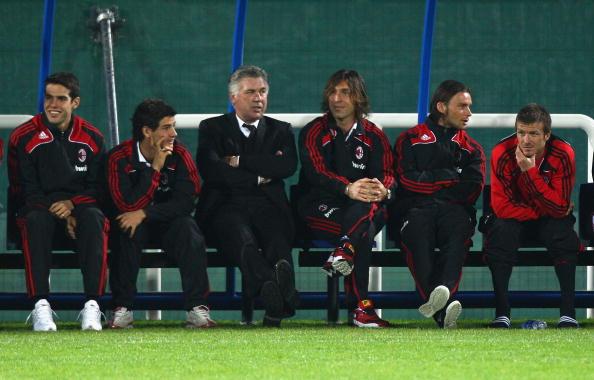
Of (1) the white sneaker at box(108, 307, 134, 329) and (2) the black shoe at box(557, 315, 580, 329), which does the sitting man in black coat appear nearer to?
(1) the white sneaker at box(108, 307, 134, 329)

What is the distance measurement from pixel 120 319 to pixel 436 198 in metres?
1.61

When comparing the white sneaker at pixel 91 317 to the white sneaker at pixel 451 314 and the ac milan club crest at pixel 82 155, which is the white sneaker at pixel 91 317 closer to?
the ac milan club crest at pixel 82 155

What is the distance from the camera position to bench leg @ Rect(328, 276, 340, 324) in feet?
21.0

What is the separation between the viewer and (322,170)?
6.22 m

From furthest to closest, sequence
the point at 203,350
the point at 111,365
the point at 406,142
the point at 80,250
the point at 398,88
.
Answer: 1. the point at 398,88
2. the point at 406,142
3. the point at 80,250
4. the point at 203,350
5. the point at 111,365

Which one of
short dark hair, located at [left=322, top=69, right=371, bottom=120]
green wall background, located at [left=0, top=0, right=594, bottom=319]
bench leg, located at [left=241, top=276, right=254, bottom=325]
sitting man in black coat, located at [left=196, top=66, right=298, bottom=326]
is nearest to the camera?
sitting man in black coat, located at [left=196, top=66, right=298, bottom=326]

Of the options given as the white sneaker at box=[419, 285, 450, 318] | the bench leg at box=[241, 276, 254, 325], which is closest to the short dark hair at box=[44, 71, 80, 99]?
the bench leg at box=[241, 276, 254, 325]

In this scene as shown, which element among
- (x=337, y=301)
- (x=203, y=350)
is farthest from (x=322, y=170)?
(x=203, y=350)

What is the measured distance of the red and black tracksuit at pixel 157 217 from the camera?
6000 mm

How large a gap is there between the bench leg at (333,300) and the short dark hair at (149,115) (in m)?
1.14

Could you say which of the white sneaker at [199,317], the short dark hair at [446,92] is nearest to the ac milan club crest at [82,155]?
the white sneaker at [199,317]

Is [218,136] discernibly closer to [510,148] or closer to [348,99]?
[348,99]

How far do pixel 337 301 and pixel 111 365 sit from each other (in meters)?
2.19

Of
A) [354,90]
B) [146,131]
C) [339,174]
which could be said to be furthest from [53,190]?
[354,90]
